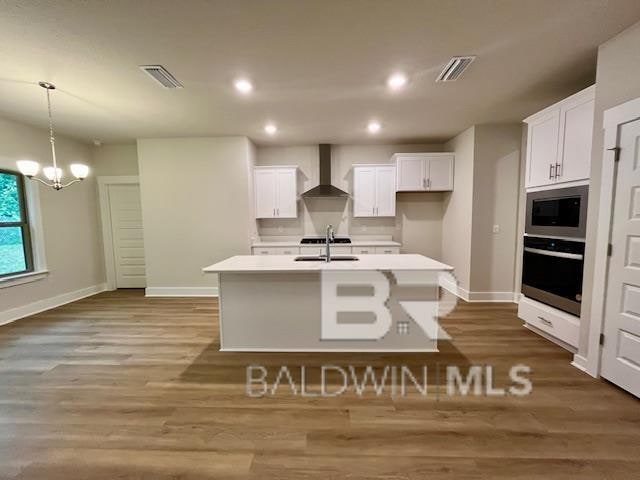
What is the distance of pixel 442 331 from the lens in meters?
3.16

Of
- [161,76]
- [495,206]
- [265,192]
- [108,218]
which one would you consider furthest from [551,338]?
[108,218]

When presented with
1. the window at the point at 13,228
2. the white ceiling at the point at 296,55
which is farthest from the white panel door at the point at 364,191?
the window at the point at 13,228

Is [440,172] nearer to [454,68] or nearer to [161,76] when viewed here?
[454,68]

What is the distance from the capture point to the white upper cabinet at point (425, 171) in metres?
4.61

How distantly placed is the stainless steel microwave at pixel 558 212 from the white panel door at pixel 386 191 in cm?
207

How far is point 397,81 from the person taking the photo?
8.73 feet

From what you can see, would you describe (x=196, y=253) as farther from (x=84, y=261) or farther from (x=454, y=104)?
(x=454, y=104)

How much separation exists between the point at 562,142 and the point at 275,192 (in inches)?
150

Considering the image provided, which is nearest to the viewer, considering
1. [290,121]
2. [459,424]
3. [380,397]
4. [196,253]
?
[459,424]

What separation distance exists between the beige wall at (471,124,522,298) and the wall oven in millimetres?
998

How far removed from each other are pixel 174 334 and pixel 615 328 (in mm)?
4063

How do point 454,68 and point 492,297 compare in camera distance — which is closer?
point 454,68

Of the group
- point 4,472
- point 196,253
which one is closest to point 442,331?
point 4,472

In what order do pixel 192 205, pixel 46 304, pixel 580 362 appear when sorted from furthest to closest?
pixel 192 205 < pixel 46 304 < pixel 580 362
